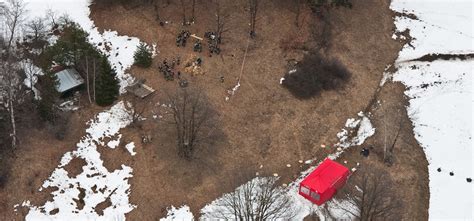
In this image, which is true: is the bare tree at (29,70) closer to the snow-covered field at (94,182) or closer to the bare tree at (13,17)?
the bare tree at (13,17)

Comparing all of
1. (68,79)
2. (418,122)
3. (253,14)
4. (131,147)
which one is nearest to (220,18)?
(253,14)

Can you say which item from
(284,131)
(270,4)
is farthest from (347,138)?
(270,4)

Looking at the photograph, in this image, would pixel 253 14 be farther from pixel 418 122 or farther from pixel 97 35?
pixel 418 122

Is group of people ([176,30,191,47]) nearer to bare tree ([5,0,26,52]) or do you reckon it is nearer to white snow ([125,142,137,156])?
white snow ([125,142,137,156])

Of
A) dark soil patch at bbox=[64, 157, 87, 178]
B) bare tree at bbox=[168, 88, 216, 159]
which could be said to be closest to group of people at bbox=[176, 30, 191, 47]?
bare tree at bbox=[168, 88, 216, 159]

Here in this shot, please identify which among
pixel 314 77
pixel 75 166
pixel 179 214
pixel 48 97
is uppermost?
pixel 314 77

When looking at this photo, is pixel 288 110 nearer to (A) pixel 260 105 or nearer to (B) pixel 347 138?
(A) pixel 260 105
